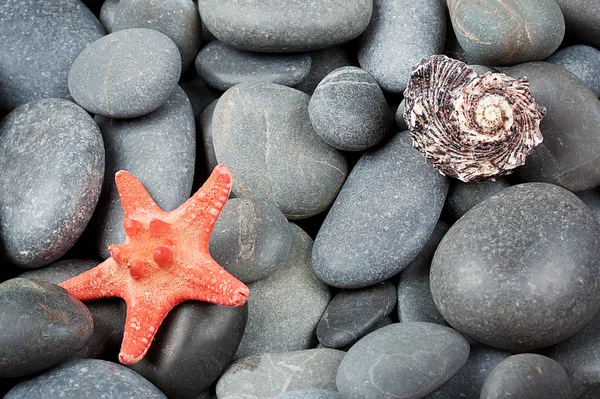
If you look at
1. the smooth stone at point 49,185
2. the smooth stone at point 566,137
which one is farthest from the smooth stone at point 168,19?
the smooth stone at point 566,137

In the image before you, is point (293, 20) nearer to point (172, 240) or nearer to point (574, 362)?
point (172, 240)

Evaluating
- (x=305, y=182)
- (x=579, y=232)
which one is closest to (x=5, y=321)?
(x=305, y=182)

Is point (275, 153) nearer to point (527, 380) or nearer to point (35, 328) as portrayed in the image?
point (35, 328)

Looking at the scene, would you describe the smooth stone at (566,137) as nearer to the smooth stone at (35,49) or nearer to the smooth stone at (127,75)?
the smooth stone at (127,75)

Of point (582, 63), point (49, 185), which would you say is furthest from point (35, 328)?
point (582, 63)

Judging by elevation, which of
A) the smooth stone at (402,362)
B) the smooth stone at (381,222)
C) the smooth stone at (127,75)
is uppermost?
the smooth stone at (127,75)

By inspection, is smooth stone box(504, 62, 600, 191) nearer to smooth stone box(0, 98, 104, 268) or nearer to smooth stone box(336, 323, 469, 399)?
smooth stone box(336, 323, 469, 399)
